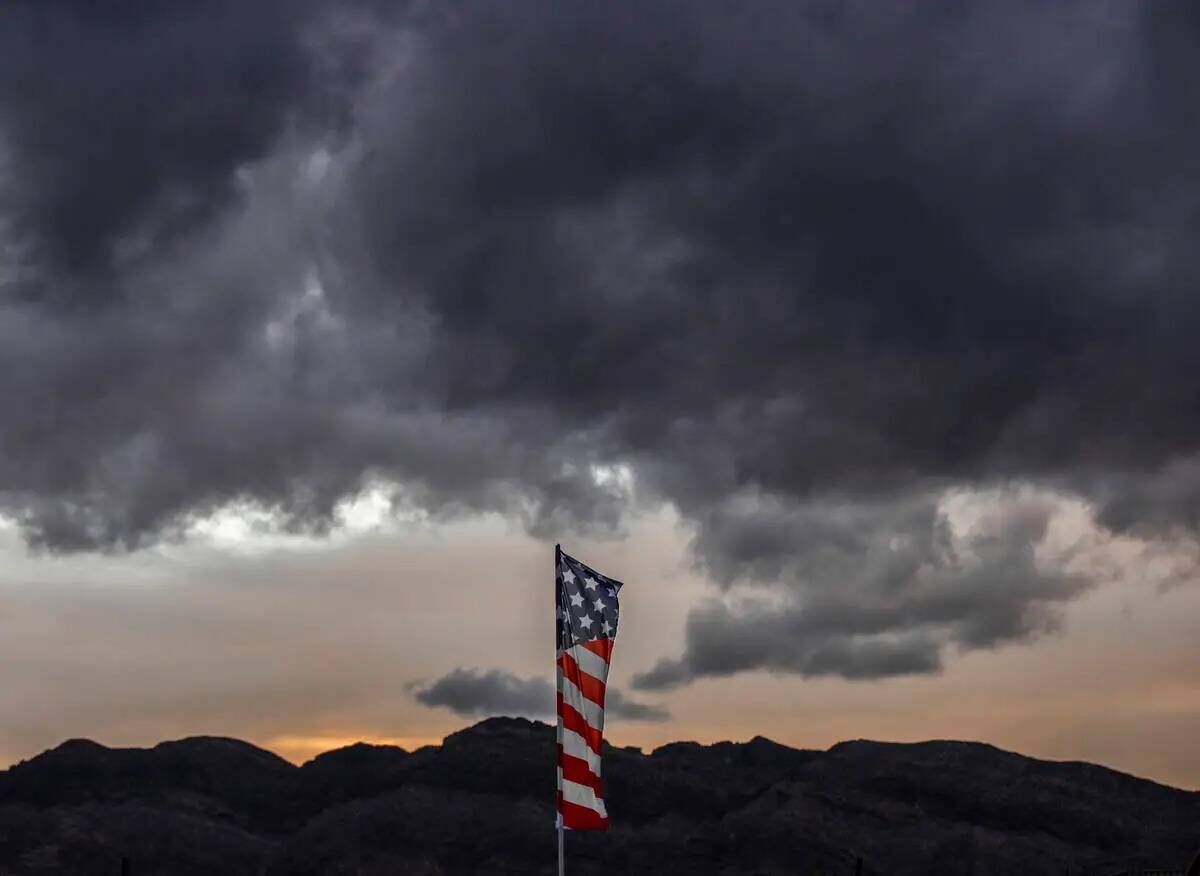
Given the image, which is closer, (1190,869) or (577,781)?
(1190,869)

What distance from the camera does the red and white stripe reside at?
27500 mm

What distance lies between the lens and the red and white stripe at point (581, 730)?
27.5 metres

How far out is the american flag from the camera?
27.6m

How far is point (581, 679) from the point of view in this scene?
1107 inches

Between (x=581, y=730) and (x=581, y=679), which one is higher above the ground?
(x=581, y=679)

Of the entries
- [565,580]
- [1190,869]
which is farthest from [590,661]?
[1190,869]

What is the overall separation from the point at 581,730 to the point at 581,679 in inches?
35.7

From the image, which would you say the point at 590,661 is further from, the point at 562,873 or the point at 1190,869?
the point at 1190,869

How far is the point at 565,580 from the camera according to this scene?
28312 millimetres

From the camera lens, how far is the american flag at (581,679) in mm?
27562

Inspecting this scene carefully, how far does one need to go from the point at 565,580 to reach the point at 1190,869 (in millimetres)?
13432

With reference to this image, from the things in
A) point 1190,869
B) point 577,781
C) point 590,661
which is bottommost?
point 1190,869

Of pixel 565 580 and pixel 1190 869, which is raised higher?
pixel 565 580

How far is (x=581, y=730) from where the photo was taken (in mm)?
27969
